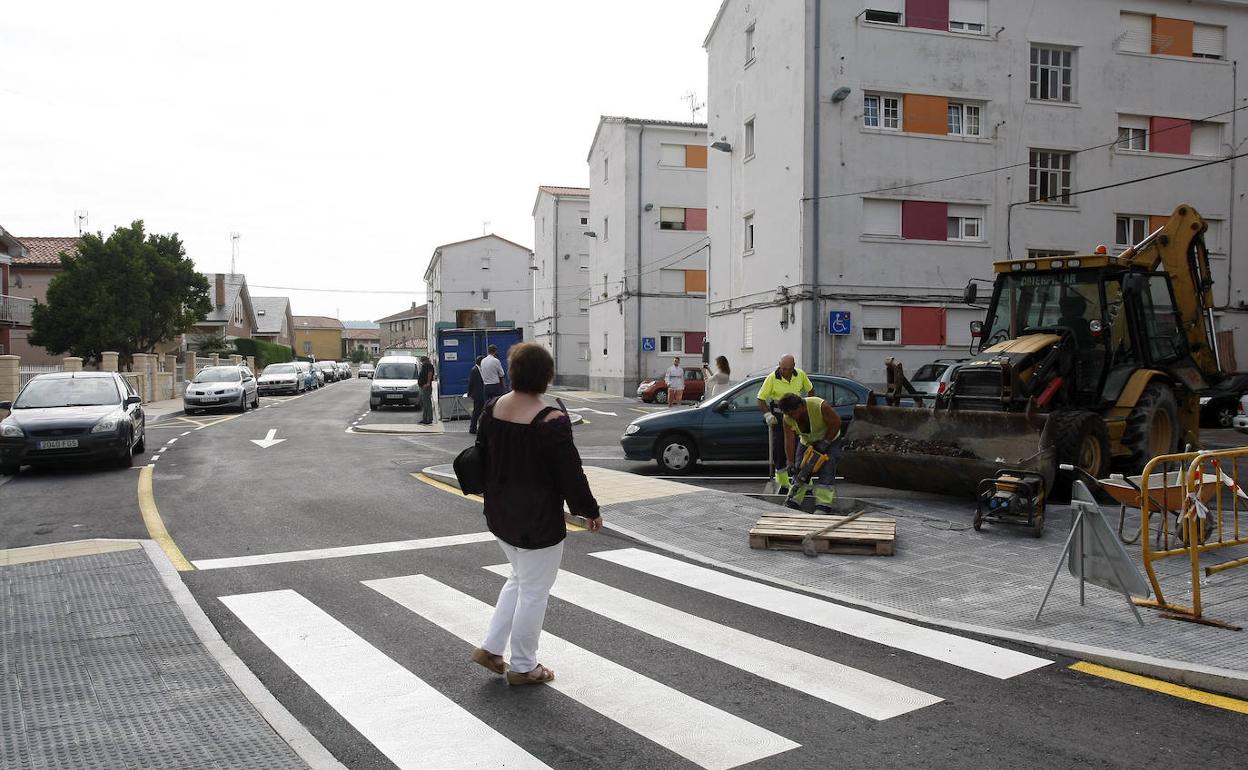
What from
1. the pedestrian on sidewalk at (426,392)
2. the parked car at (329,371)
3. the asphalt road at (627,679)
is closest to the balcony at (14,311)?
the pedestrian on sidewalk at (426,392)

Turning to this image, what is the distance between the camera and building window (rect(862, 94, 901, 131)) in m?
25.4

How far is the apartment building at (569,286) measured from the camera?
55.7 meters

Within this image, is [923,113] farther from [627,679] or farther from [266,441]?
[627,679]

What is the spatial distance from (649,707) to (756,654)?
3.36 feet

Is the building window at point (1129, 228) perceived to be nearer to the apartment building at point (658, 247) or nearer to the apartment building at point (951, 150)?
the apartment building at point (951, 150)

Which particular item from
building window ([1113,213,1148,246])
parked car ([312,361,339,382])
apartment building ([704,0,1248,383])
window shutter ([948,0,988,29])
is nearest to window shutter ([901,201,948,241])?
apartment building ([704,0,1248,383])

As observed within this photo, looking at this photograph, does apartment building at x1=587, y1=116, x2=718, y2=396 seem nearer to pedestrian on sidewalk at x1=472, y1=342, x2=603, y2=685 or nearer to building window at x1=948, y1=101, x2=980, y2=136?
building window at x1=948, y1=101, x2=980, y2=136

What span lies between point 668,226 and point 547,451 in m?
39.7

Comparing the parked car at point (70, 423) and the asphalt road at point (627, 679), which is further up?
the parked car at point (70, 423)

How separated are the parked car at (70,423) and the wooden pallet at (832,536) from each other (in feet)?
33.4

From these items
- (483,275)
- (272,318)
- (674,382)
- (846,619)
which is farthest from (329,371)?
(846,619)

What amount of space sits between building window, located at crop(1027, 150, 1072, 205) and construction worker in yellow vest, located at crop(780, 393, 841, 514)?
20.1 metres

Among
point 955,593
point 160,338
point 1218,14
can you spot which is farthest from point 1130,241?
point 160,338

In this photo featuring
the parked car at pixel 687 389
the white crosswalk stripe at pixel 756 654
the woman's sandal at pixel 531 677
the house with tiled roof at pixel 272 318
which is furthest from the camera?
the house with tiled roof at pixel 272 318
